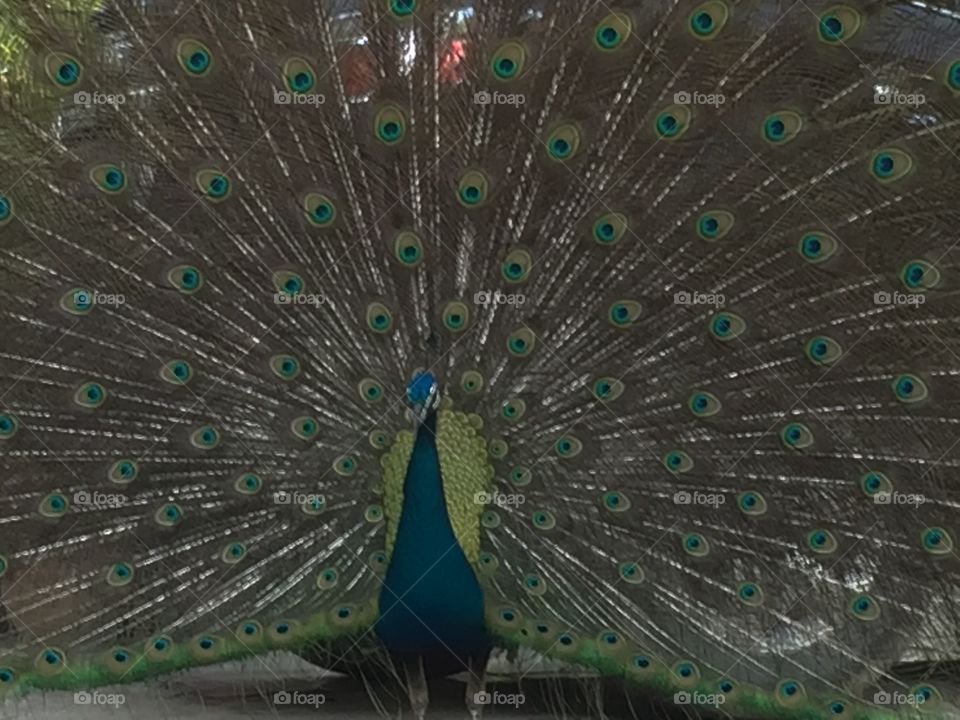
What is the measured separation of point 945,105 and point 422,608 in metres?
1.62

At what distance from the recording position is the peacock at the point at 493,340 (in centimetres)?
216

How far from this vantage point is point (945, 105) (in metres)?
2.09

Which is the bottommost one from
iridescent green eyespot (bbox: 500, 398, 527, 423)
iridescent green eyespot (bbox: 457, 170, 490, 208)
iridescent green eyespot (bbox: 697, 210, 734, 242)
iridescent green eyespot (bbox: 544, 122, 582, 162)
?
iridescent green eyespot (bbox: 500, 398, 527, 423)

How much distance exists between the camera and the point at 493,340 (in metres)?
2.36

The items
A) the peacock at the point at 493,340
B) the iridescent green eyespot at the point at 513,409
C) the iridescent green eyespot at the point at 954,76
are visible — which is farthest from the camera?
the iridescent green eyespot at the point at 513,409

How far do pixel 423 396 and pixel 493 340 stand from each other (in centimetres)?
23

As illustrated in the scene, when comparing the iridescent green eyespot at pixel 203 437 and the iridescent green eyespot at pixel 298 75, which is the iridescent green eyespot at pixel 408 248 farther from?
the iridescent green eyespot at pixel 203 437

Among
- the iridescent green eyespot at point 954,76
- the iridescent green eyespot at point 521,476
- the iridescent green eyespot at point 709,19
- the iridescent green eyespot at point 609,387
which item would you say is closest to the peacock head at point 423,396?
the iridescent green eyespot at point 521,476

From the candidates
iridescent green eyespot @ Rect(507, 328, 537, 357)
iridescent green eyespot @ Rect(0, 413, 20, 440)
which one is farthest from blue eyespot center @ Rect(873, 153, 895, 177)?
iridescent green eyespot @ Rect(0, 413, 20, 440)

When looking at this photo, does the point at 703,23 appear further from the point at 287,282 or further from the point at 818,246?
the point at 287,282

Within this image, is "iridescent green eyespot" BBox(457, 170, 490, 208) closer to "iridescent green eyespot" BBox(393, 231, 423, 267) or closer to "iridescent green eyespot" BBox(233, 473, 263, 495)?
"iridescent green eyespot" BBox(393, 231, 423, 267)

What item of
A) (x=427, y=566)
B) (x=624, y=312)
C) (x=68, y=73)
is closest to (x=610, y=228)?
(x=624, y=312)

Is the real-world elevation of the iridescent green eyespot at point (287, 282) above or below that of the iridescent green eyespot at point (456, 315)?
above

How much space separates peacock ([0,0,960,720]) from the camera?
2156mm
